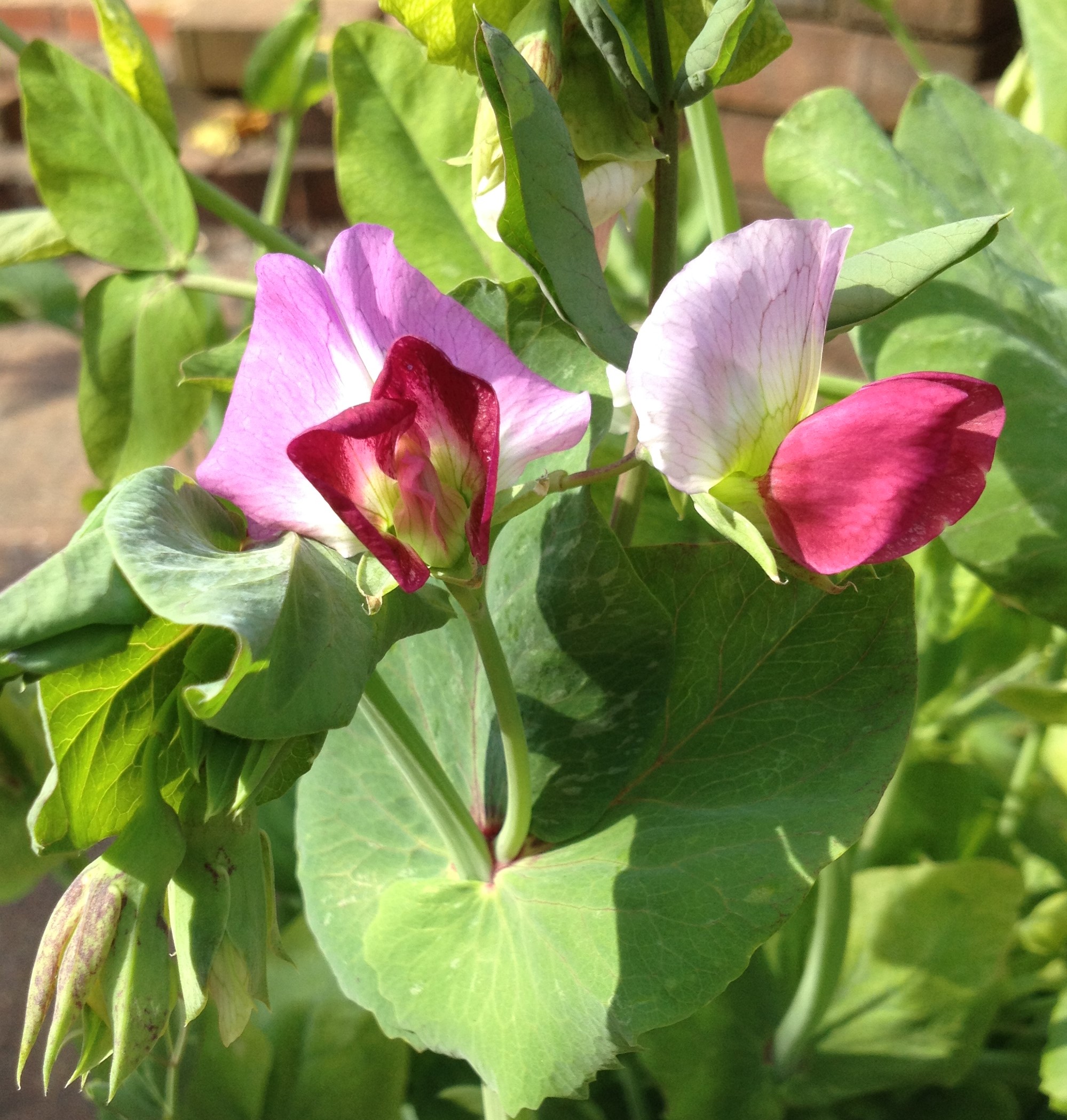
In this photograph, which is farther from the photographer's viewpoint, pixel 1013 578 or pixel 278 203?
pixel 278 203

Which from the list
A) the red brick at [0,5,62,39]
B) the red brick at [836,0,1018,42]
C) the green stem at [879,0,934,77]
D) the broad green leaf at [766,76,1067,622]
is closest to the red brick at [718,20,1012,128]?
the red brick at [836,0,1018,42]

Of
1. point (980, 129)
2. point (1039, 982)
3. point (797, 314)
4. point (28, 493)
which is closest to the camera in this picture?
point (797, 314)

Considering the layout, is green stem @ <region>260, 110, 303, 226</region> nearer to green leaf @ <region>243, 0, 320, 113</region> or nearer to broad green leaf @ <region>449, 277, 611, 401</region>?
green leaf @ <region>243, 0, 320, 113</region>

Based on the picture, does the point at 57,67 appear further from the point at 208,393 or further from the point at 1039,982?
the point at 1039,982

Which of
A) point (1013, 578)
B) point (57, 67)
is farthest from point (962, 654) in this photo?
point (57, 67)

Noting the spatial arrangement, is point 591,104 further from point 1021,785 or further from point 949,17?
point 949,17

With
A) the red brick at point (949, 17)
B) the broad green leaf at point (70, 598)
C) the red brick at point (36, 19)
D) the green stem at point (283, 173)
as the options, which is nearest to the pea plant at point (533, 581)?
the broad green leaf at point (70, 598)

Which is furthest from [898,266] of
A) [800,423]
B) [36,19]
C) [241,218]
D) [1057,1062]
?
[36,19]
